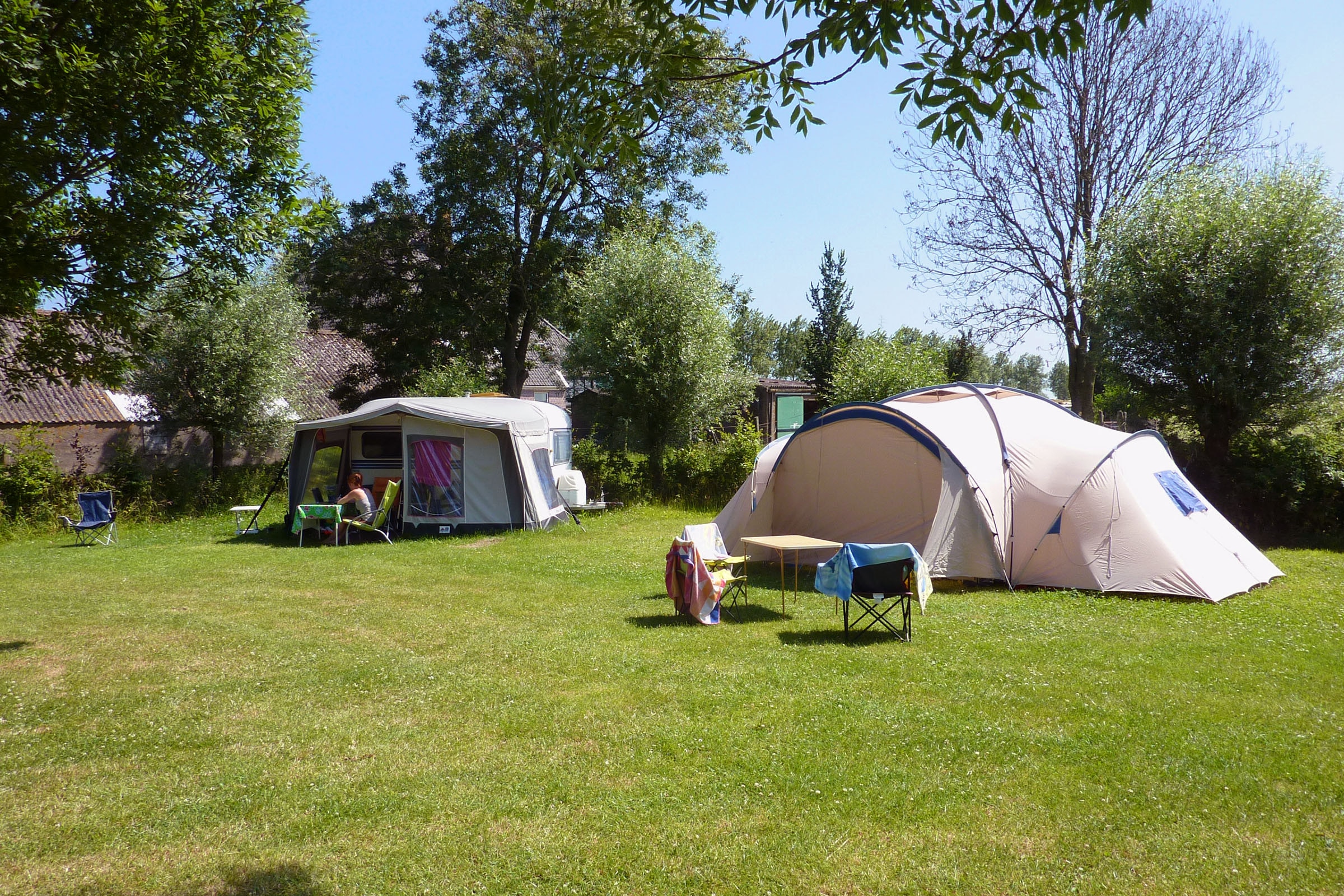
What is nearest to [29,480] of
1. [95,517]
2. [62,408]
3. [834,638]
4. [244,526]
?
[95,517]

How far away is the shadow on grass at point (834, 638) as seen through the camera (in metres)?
7.19

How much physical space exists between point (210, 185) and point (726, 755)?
649 centimetres

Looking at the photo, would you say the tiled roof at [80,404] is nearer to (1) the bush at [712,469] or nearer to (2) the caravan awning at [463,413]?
(2) the caravan awning at [463,413]

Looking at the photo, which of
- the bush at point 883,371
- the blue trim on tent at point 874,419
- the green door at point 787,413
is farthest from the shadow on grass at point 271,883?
the green door at point 787,413

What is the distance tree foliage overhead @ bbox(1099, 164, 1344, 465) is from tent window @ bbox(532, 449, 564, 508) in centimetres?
1015

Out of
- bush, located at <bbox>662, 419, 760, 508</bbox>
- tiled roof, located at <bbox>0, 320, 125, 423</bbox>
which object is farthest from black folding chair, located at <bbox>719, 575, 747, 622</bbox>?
tiled roof, located at <bbox>0, 320, 125, 423</bbox>

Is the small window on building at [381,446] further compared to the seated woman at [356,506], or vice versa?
the small window on building at [381,446]

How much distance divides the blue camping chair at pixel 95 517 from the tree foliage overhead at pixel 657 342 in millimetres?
9465

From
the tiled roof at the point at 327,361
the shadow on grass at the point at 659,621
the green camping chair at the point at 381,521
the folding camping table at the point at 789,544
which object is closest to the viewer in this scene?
the shadow on grass at the point at 659,621

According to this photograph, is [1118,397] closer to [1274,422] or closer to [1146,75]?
[1274,422]

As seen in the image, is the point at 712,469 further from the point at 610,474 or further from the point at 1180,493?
the point at 1180,493

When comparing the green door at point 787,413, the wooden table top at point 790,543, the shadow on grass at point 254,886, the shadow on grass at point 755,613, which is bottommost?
the shadow on grass at point 254,886

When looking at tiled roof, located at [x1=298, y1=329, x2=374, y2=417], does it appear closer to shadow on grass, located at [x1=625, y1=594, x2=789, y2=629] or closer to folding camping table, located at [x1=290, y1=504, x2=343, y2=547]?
folding camping table, located at [x1=290, y1=504, x2=343, y2=547]

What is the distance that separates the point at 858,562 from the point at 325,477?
11375 mm
